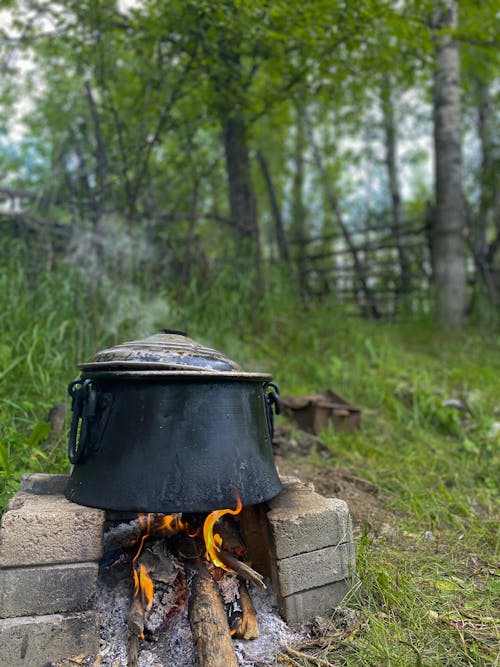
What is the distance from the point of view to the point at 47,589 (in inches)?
65.1

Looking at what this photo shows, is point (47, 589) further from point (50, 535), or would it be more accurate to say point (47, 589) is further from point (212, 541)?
point (212, 541)

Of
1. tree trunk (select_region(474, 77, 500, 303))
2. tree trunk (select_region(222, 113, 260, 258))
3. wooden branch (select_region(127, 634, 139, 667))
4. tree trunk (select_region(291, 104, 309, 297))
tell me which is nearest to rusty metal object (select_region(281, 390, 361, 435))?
wooden branch (select_region(127, 634, 139, 667))

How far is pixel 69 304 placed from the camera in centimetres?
422

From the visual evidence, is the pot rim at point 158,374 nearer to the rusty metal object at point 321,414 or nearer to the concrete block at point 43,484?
the concrete block at point 43,484

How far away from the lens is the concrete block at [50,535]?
5.38 feet

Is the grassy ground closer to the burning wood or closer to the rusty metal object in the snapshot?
the rusty metal object

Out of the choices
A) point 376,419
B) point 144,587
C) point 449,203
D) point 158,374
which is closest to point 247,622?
point 144,587

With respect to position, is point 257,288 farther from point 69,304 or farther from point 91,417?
point 91,417

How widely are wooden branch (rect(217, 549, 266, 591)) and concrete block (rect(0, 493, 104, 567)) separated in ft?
1.63

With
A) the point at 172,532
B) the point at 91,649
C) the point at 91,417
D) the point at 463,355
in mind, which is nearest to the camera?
the point at 91,649

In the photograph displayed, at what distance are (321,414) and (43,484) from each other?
236cm

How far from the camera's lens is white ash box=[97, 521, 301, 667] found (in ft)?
5.62

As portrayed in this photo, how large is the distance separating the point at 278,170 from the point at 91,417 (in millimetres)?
16364

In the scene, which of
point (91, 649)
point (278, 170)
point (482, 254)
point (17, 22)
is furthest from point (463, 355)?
point (278, 170)
